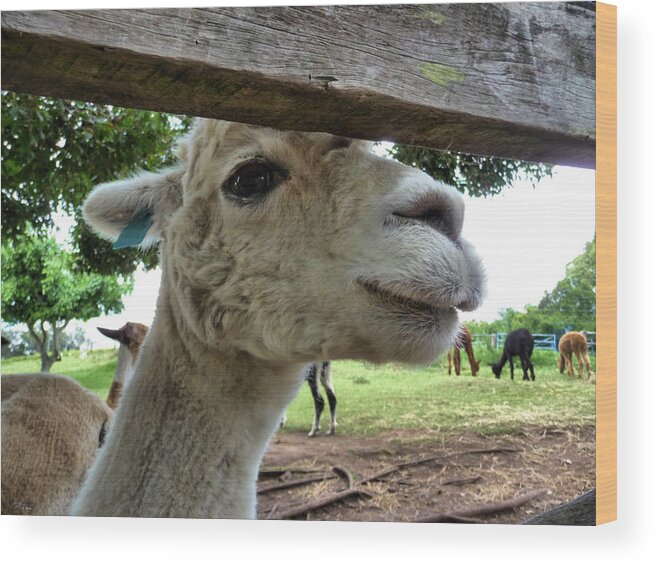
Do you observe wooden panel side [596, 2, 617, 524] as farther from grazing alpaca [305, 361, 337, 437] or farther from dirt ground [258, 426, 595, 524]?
grazing alpaca [305, 361, 337, 437]

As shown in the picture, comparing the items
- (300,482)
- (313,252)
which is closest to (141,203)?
(313,252)

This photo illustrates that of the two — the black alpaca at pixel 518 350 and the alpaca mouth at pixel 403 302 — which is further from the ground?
the alpaca mouth at pixel 403 302

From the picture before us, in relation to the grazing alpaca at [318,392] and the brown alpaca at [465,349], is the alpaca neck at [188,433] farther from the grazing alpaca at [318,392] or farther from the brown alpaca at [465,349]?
the brown alpaca at [465,349]

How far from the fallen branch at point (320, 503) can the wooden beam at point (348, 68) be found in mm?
1253

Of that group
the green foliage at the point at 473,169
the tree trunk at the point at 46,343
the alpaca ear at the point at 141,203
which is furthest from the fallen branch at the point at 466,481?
the tree trunk at the point at 46,343

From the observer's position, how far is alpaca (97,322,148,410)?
2.50 meters

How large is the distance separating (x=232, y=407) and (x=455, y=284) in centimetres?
81

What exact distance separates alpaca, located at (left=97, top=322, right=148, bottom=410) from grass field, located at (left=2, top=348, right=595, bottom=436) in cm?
63

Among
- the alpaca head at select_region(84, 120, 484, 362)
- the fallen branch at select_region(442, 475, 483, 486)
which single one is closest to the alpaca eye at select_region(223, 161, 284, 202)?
the alpaca head at select_region(84, 120, 484, 362)

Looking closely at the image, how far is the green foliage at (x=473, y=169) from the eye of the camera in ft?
7.82

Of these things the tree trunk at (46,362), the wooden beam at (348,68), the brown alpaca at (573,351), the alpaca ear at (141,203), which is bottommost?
the tree trunk at (46,362)

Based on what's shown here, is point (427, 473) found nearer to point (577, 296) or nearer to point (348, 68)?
point (577, 296)

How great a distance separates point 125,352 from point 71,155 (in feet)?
2.64

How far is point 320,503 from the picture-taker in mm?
2486
